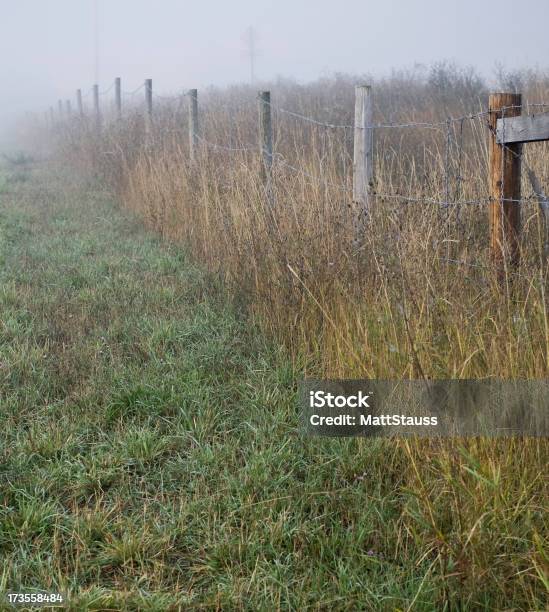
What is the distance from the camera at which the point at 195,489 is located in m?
2.60

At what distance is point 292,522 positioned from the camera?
7.97 ft

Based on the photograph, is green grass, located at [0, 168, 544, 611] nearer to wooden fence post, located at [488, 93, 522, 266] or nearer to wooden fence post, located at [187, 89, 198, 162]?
wooden fence post, located at [488, 93, 522, 266]

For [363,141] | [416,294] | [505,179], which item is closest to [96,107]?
[363,141]

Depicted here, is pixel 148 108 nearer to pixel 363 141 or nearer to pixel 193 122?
pixel 193 122

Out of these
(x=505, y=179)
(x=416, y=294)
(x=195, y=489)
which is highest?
(x=505, y=179)

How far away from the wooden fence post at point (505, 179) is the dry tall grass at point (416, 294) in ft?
0.33

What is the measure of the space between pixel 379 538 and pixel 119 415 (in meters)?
1.45

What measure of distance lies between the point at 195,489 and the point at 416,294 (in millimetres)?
1142

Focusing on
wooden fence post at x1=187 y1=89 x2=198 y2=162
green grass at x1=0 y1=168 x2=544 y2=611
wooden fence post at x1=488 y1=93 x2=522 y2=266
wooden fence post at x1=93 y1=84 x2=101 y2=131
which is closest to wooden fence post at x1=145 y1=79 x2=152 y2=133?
wooden fence post at x1=187 y1=89 x2=198 y2=162

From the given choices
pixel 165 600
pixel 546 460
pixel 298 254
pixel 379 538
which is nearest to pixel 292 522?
pixel 379 538

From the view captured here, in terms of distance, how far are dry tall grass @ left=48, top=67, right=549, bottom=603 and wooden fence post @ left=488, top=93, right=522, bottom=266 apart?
3.9 inches

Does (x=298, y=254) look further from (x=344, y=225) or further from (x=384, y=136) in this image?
(x=384, y=136)

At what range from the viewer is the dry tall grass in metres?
2.11

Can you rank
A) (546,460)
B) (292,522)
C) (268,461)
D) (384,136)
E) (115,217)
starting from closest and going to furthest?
(546,460) < (292,522) < (268,461) < (115,217) < (384,136)
